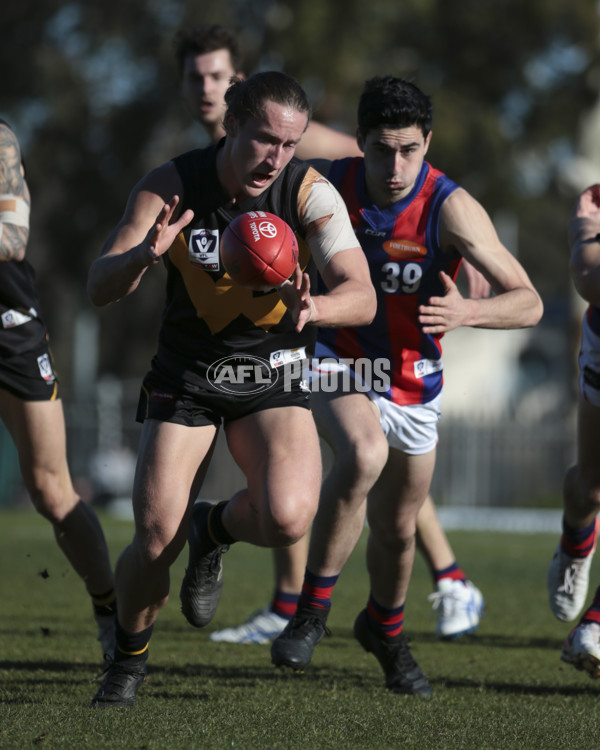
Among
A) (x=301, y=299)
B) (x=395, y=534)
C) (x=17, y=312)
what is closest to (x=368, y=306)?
(x=301, y=299)

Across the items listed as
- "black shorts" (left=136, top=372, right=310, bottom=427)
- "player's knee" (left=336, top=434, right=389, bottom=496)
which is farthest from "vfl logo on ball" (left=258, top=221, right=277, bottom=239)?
"player's knee" (left=336, top=434, right=389, bottom=496)

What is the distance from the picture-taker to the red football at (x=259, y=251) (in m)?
4.32

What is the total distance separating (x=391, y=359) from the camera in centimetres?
561

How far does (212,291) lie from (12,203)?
124 centimetres

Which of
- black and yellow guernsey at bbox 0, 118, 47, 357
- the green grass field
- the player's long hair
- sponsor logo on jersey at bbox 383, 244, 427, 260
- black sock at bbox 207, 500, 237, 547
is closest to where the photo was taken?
the green grass field

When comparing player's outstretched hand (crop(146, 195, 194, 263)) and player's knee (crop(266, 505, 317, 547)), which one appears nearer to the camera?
player's outstretched hand (crop(146, 195, 194, 263))

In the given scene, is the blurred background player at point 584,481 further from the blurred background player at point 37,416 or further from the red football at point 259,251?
the blurred background player at point 37,416

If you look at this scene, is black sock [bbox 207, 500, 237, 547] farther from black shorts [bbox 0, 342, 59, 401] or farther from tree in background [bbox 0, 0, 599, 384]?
tree in background [bbox 0, 0, 599, 384]

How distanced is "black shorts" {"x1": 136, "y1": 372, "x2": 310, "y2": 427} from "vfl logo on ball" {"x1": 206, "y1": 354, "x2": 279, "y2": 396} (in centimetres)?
2

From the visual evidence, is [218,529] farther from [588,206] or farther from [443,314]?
[588,206]

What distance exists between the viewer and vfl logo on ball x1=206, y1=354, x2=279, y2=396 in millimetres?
4789

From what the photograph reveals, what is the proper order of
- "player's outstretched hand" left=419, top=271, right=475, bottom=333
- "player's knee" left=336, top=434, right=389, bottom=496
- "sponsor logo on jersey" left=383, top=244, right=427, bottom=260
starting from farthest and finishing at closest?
"sponsor logo on jersey" left=383, top=244, right=427, bottom=260, "player's knee" left=336, top=434, right=389, bottom=496, "player's outstretched hand" left=419, top=271, right=475, bottom=333

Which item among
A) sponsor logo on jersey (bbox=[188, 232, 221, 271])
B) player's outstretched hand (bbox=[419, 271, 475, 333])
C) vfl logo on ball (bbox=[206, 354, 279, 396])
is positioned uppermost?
sponsor logo on jersey (bbox=[188, 232, 221, 271])

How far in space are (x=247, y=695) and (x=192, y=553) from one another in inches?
26.9
